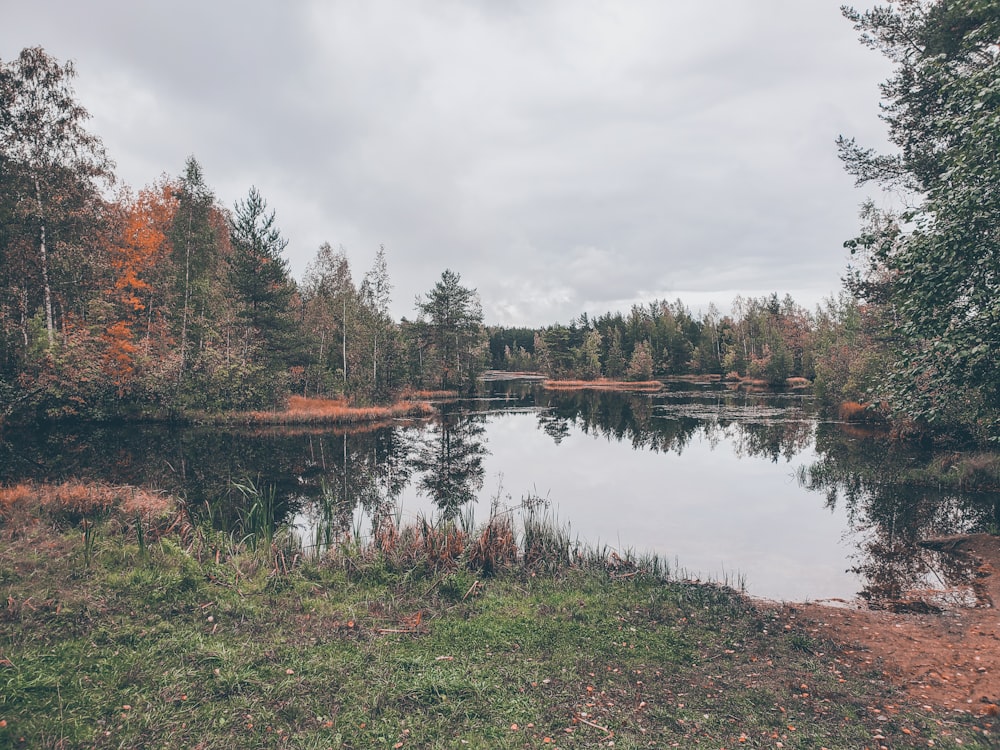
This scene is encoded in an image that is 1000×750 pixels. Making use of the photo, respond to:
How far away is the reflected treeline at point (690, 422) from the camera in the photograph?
86.8 feet

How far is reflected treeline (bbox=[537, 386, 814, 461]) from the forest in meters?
4.39

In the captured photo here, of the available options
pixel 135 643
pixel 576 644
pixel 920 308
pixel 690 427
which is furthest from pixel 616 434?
pixel 135 643

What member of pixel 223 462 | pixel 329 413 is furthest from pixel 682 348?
pixel 223 462

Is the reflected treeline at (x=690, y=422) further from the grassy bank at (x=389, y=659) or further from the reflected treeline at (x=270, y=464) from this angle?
the grassy bank at (x=389, y=659)

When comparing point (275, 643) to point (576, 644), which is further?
point (576, 644)

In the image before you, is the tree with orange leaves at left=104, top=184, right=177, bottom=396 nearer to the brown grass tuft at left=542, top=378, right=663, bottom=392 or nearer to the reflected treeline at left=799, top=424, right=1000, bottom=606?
the reflected treeline at left=799, top=424, right=1000, bottom=606

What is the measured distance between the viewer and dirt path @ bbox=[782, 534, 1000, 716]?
5332mm

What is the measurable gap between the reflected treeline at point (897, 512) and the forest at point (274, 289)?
2163mm

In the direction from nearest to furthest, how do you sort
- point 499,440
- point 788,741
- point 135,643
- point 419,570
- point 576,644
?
point 788,741, point 135,643, point 576,644, point 419,570, point 499,440

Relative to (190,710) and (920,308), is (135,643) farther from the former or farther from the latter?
(920,308)

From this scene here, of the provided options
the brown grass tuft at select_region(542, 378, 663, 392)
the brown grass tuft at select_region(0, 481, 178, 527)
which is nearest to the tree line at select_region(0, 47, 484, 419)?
the brown grass tuft at select_region(0, 481, 178, 527)

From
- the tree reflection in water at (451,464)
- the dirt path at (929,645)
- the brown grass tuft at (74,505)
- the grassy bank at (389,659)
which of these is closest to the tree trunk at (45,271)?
the brown grass tuft at (74,505)

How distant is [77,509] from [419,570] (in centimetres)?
829

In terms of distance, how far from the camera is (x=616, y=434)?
30594 millimetres
